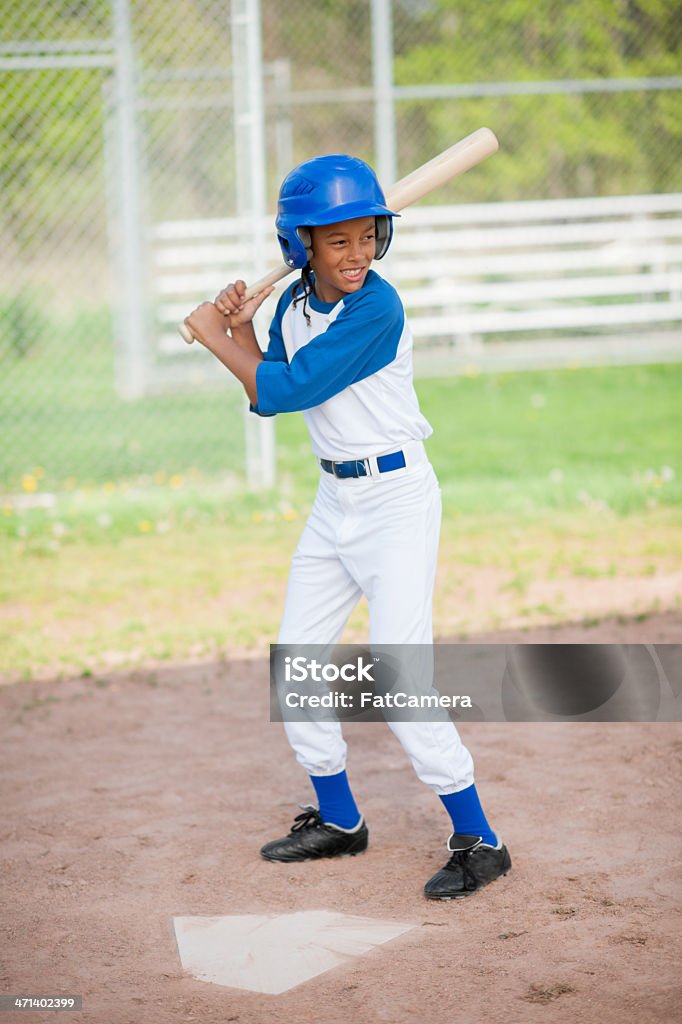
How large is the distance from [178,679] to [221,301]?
6.84 feet

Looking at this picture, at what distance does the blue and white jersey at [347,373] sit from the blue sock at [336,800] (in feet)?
2.75

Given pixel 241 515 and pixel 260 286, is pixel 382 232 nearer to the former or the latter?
pixel 260 286

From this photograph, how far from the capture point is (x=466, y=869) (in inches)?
119

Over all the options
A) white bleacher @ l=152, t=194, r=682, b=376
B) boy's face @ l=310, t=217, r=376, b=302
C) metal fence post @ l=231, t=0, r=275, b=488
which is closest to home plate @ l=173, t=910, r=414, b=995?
boy's face @ l=310, t=217, r=376, b=302

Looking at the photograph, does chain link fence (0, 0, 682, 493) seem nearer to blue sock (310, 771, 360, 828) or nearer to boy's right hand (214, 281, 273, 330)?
boy's right hand (214, 281, 273, 330)

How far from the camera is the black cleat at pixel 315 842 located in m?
3.27

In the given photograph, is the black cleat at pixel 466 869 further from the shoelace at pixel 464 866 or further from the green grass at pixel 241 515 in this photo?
the green grass at pixel 241 515

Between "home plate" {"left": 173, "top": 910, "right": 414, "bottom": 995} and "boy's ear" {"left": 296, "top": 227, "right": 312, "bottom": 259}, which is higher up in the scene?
"boy's ear" {"left": 296, "top": 227, "right": 312, "bottom": 259}

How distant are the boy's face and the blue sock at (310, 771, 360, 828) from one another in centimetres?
124

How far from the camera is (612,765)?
151 inches

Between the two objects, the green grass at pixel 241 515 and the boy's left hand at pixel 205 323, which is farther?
the green grass at pixel 241 515

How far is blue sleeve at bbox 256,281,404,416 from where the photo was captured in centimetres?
288

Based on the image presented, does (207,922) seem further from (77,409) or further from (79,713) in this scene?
(77,409)

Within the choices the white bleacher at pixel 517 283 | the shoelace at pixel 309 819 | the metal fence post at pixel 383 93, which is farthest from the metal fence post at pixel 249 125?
the shoelace at pixel 309 819
